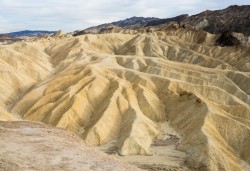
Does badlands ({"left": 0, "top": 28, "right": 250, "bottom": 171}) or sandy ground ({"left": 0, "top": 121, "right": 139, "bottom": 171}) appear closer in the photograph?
sandy ground ({"left": 0, "top": 121, "right": 139, "bottom": 171})

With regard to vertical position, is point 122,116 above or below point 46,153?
below

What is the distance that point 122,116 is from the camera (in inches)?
2589

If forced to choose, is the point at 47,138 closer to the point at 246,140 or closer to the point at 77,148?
the point at 77,148

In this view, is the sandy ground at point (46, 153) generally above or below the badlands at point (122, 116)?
above

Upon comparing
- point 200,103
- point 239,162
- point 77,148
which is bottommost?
point 239,162

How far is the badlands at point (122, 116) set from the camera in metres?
32.4

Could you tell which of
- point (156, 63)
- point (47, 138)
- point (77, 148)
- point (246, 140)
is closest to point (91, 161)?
point (77, 148)

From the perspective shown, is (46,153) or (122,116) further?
(122,116)

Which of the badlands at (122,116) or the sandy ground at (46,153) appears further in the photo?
the badlands at (122,116)

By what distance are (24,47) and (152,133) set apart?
6690 centimetres

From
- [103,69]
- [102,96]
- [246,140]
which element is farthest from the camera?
[103,69]

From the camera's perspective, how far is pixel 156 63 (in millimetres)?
95188

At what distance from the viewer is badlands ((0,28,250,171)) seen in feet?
106

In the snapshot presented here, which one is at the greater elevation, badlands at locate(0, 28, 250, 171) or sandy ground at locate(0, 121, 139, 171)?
sandy ground at locate(0, 121, 139, 171)
